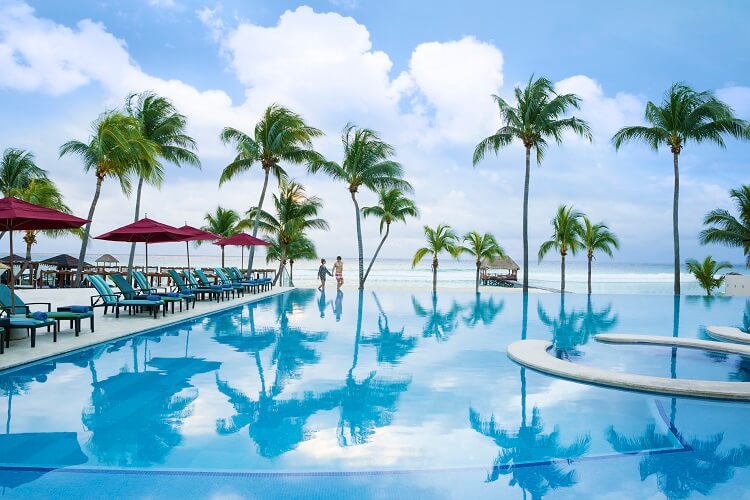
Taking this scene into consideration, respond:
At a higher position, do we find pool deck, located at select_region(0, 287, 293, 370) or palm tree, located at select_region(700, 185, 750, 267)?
palm tree, located at select_region(700, 185, 750, 267)

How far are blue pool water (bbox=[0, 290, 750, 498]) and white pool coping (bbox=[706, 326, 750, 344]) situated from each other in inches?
88.2

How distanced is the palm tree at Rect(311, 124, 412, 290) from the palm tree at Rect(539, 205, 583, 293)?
8.85 m

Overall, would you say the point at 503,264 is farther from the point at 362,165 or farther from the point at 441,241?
the point at 362,165

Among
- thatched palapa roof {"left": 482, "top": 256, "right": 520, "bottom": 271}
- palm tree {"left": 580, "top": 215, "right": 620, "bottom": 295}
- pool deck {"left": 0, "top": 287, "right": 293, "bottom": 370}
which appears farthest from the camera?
thatched palapa roof {"left": 482, "top": 256, "right": 520, "bottom": 271}

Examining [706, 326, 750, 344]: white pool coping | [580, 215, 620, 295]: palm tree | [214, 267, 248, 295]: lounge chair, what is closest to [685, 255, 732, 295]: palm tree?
[580, 215, 620, 295]: palm tree

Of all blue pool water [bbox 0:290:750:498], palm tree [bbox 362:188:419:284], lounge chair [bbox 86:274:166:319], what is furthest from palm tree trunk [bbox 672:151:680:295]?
lounge chair [bbox 86:274:166:319]

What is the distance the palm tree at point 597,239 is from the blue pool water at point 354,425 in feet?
63.9

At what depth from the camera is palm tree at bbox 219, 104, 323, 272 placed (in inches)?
885

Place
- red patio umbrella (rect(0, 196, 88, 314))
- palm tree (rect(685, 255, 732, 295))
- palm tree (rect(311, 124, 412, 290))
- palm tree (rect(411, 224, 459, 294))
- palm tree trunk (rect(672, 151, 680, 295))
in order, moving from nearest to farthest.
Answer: red patio umbrella (rect(0, 196, 88, 314)) → palm tree trunk (rect(672, 151, 680, 295)) → palm tree (rect(311, 124, 412, 290)) → palm tree (rect(411, 224, 459, 294)) → palm tree (rect(685, 255, 732, 295))

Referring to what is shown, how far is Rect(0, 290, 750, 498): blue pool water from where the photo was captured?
345 cm

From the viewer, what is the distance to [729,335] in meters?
10.7

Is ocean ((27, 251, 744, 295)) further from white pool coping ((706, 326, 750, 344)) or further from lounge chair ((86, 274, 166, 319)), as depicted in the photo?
white pool coping ((706, 326, 750, 344))

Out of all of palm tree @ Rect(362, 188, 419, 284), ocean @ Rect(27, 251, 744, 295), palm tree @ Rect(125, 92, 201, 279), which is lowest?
ocean @ Rect(27, 251, 744, 295)

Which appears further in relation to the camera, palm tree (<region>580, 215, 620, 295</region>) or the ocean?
the ocean
